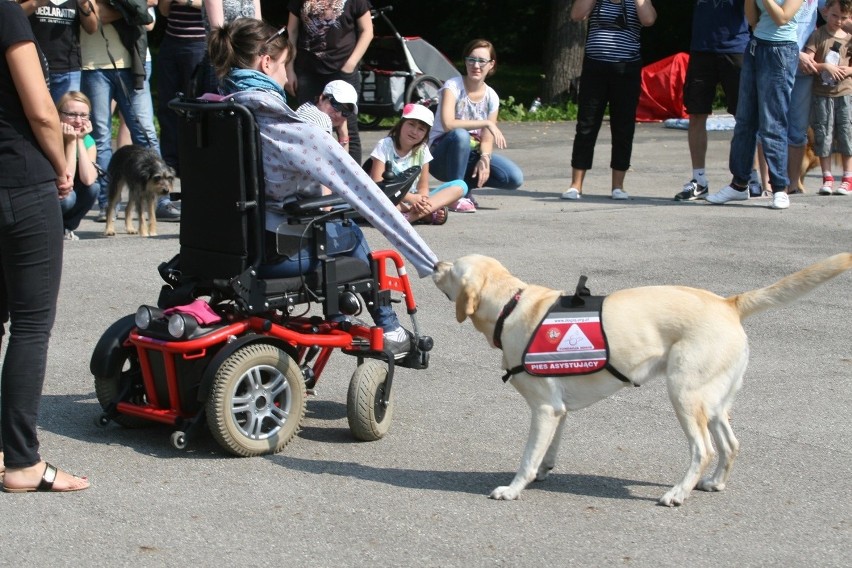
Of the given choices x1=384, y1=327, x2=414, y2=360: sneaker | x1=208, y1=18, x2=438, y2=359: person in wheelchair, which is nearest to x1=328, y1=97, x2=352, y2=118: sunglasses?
x1=208, y1=18, x2=438, y2=359: person in wheelchair

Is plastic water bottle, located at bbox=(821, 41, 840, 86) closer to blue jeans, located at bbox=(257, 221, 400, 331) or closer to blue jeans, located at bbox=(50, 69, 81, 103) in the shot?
blue jeans, located at bbox=(50, 69, 81, 103)

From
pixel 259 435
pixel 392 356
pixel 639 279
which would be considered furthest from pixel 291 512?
pixel 639 279

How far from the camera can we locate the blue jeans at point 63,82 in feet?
32.0

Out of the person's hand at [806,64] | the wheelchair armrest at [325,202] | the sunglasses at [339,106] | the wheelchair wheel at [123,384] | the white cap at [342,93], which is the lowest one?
the wheelchair wheel at [123,384]

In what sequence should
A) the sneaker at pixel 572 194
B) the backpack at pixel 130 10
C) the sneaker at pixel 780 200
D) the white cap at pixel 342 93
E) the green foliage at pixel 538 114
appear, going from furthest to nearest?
the green foliage at pixel 538 114, the sneaker at pixel 572 194, the sneaker at pixel 780 200, the backpack at pixel 130 10, the white cap at pixel 342 93

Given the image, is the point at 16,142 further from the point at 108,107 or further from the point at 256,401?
the point at 108,107

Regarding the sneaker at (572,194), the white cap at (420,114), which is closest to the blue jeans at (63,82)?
the white cap at (420,114)

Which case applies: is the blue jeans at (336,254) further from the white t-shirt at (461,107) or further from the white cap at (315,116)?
the white t-shirt at (461,107)

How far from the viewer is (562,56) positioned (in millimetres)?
22281

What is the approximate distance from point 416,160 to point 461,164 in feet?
3.58

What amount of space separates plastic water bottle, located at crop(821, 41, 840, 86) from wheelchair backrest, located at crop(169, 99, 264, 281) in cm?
801

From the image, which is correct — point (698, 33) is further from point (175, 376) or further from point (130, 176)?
point (175, 376)

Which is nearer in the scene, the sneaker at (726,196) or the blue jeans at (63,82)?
the blue jeans at (63,82)

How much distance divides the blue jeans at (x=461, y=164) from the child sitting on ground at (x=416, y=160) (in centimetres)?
59
